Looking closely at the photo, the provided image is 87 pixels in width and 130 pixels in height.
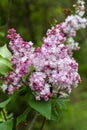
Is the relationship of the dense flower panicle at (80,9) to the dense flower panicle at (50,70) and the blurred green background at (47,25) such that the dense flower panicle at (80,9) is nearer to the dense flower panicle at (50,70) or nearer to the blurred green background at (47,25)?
the dense flower panicle at (50,70)

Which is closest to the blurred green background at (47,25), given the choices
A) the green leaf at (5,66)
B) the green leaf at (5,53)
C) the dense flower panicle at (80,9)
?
the dense flower panicle at (80,9)

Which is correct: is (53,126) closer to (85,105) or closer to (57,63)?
(85,105)

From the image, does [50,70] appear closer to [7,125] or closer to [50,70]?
[50,70]

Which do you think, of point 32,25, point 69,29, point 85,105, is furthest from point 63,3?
point 69,29

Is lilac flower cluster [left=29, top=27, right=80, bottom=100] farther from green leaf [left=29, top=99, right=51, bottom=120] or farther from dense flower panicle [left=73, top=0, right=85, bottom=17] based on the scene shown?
dense flower panicle [left=73, top=0, right=85, bottom=17]

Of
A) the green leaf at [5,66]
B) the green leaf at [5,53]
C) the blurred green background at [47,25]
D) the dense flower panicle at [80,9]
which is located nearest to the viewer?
the green leaf at [5,66]
